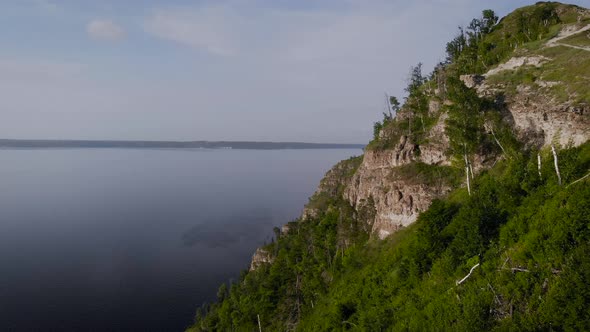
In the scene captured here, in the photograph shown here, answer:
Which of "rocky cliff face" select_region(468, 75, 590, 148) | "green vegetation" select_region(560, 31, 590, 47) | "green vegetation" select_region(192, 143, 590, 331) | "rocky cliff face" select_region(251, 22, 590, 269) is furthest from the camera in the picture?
"green vegetation" select_region(560, 31, 590, 47)

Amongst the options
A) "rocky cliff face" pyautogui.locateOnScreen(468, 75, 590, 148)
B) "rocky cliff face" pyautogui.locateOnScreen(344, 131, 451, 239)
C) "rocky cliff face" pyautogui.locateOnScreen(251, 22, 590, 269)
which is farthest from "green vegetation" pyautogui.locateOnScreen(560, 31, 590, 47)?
"rocky cliff face" pyautogui.locateOnScreen(344, 131, 451, 239)

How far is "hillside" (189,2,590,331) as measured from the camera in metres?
22.3

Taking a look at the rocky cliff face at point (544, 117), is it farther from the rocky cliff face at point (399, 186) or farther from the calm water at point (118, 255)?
the calm water at point (118, 255)

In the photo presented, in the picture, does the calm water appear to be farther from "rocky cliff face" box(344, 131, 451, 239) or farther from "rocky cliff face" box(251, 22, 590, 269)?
"rocky cliff face" box(251, 22, 590, 269)

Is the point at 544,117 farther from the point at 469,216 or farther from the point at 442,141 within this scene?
the point at 469,216

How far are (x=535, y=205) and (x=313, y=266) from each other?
50326 mm

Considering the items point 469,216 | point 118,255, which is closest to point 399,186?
point 469,216

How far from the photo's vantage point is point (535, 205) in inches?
1122

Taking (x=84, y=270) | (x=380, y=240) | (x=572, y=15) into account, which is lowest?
(x=84, y=270)

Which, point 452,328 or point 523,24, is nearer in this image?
point 452,328

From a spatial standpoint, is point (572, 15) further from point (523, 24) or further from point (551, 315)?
point (551, 315)

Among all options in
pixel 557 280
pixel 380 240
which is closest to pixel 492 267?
pixel 557 280

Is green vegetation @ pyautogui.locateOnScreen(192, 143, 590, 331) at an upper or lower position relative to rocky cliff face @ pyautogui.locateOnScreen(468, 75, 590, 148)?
lower

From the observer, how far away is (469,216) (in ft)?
108
